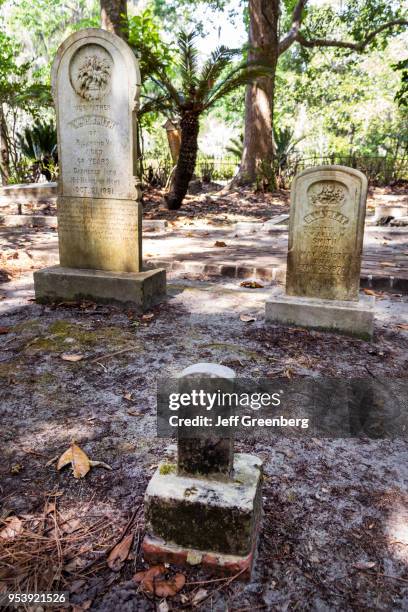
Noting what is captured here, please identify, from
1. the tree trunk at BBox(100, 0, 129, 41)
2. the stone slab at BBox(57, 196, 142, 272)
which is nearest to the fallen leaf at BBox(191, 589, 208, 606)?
the stone slab at BBox(57, 196, 142, 272)

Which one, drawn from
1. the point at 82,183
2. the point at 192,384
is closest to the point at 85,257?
the point at 82,183

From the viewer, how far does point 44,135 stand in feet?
44.0

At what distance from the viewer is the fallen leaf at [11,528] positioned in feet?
5.95

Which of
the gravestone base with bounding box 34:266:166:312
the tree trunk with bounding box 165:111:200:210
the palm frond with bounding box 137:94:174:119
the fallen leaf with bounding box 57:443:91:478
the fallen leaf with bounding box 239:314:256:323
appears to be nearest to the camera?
the fallen leaf with bounding box 57:443:91:478

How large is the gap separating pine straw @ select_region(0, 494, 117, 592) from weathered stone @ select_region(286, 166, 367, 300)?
295cm

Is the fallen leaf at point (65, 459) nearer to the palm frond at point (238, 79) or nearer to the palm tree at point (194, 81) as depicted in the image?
the palm tree at point (194, 81)

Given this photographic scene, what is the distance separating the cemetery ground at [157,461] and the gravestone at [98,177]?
287 mm

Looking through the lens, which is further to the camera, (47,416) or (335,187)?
(335,187)

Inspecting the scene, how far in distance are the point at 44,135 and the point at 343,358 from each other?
12635mm

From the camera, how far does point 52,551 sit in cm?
175

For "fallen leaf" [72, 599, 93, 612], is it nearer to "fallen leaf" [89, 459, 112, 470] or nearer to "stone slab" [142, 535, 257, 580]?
"stone slab" [142, 535, 257, 580]

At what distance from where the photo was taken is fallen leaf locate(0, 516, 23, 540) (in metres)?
1.81

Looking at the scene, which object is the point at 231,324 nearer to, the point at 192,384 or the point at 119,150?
the point at 119,150

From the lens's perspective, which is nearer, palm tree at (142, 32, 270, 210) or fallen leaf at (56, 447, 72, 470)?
fallen leaf at (56, 447, 72, 470)
